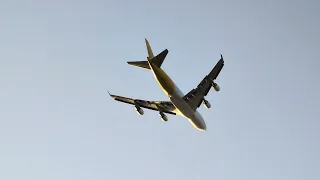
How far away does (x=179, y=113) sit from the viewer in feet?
256

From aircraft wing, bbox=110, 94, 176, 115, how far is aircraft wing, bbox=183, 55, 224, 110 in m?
3.56

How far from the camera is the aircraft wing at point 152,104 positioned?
78.1 meters

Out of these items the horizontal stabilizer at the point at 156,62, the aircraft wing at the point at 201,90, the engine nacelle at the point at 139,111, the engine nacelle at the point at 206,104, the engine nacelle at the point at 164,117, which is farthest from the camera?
the engine nacelle at the point at 139,111

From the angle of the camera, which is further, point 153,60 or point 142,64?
point 142,64

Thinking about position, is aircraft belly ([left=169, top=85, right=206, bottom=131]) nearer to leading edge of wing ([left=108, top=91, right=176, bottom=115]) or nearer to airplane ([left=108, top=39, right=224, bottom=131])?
airplane ([left=108, top=39, right=224, bottom=131])

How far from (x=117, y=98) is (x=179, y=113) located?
11.1 m

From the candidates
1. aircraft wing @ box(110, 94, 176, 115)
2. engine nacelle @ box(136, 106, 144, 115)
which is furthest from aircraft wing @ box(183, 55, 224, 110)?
engine nacelle @ box(136, 106, 144, 115)

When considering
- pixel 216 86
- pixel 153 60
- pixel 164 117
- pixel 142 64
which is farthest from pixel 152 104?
pixel 153 60

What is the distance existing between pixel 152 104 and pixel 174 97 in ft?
33.8

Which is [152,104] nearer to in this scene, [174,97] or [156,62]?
[174,97]

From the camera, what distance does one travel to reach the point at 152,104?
80.2 metres

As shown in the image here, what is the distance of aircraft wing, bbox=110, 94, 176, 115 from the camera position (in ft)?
256

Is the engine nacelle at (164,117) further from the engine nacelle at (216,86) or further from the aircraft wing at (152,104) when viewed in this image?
the engine nacelle at (216,86)

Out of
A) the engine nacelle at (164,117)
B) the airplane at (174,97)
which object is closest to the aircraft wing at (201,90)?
the airplane at (174,97)
